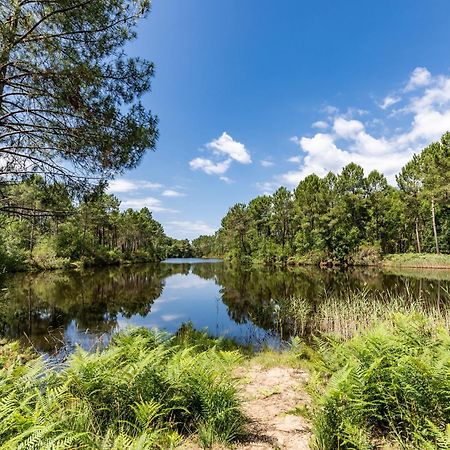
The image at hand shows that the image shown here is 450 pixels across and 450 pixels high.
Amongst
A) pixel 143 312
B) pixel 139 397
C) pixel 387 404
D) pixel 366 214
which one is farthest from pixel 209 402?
pixel 366 214

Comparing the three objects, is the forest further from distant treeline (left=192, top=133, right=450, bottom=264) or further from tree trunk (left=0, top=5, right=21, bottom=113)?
tree trunk (left=0, top=5, right=21, bottom=113)

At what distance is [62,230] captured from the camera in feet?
100

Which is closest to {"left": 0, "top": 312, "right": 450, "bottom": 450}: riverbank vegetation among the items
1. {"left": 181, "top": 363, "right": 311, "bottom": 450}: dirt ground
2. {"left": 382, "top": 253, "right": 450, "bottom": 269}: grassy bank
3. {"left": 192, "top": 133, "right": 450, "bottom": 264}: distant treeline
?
{"left": 181, "top": 363, "right": 311, "bottom": 450}: dirt ground

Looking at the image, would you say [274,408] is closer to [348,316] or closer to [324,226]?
[348,316]

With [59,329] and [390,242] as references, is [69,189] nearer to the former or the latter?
[59,329]

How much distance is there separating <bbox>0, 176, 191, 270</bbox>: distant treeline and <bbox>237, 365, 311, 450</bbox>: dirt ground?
521 cm

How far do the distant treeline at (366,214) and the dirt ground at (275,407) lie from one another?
34.8 meters

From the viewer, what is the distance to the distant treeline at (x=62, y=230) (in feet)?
23.7

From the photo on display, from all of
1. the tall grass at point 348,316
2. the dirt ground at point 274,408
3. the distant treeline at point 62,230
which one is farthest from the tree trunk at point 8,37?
the tall grass at point 348,316

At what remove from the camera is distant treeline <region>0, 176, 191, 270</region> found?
7227 mm

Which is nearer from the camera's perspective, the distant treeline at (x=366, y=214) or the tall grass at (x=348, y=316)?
the tall grass at (x=348, y=316)

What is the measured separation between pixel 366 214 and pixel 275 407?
4703 centimetres

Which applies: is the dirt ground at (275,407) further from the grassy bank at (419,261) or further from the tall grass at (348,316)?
the grassy bank at (419,261)

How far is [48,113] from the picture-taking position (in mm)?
6344
